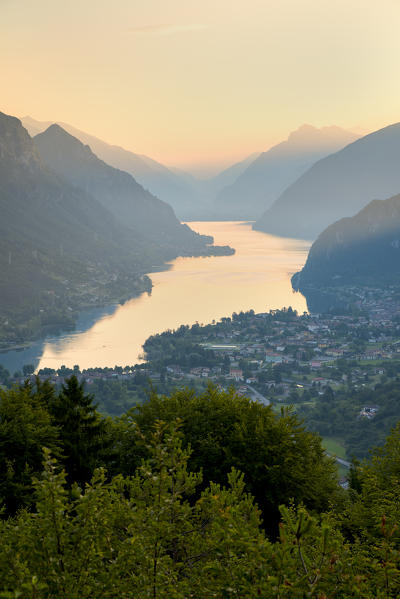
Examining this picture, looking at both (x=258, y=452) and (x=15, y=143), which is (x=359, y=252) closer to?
(x=15, y=143)

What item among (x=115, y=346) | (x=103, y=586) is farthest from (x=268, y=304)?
(x=103, y=586)

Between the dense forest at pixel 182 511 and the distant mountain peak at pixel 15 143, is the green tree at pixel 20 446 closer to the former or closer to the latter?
the dense forest at pixel 182 511

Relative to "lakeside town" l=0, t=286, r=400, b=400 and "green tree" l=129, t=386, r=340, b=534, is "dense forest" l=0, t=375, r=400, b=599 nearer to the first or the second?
"green tree" l=129, t=386, r=340, b=534

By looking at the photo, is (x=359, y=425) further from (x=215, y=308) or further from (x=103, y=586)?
(x=215, y=308)

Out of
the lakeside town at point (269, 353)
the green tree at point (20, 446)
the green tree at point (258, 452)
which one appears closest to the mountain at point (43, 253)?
the lakeside town at point (269, 353)

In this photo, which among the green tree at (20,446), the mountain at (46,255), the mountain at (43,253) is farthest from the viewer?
the mountain at (43,253)

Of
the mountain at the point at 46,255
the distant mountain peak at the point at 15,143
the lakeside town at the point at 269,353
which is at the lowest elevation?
the lakeside town at the point at 269,353
